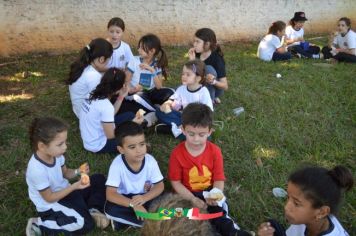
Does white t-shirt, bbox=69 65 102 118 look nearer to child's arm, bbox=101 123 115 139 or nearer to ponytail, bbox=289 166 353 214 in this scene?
child's arm, bbox=101 123 115 139

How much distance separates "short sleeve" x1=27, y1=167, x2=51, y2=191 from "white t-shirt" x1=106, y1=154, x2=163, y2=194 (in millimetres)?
454

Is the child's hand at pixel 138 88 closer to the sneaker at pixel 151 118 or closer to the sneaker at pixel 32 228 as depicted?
the sneaker at pixel 151 118

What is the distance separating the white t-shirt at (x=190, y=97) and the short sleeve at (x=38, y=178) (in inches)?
74.3

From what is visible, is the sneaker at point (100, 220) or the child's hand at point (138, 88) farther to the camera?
the child's hand at point (138, 88)

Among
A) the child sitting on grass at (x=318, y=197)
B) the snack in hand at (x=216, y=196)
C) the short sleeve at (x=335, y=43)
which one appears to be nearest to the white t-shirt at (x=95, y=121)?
the snack in hand at (x=216, y=196)

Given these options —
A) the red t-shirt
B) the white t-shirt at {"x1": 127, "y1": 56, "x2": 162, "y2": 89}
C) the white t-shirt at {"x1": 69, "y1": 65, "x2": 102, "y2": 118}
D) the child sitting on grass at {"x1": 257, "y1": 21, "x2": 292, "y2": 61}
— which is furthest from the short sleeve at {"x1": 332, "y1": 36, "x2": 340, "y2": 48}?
the red t-shirt

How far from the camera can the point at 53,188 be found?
9.13ft

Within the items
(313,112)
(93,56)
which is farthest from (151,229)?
(313,112)

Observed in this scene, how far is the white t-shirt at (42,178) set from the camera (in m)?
2.61

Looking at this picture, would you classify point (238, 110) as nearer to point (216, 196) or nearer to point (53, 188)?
point (216, 196)

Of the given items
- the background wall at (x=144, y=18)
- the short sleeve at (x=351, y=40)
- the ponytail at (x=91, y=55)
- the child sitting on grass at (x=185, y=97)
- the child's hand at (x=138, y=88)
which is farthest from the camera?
the short sleeve at (x=351, y=40)

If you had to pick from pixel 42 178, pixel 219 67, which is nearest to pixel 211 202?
pixel 42 178

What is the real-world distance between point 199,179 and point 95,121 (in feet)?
3.97

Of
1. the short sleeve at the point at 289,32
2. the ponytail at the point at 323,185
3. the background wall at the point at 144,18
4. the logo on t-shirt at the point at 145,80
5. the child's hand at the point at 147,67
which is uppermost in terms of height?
the background wall at the point at 144,18
